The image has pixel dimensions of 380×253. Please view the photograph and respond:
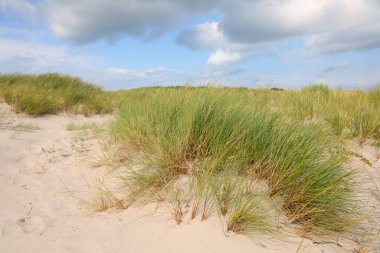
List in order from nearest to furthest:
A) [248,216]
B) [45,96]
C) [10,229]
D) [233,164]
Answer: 1. [248,216]
2. [10,229]
3. [233,164]
4. [45,96]

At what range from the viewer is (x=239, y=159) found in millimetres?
2881

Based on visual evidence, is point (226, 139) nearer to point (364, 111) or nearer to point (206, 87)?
point (206, 87)

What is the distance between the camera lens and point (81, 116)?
738cm

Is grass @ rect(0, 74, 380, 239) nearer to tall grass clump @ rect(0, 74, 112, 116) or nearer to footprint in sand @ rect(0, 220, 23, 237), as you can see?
footprint in sand @ rect(0, 220, 23, 237)

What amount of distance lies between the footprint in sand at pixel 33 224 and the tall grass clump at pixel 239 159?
755 mm

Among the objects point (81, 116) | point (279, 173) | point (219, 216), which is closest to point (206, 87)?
point (279, 173)

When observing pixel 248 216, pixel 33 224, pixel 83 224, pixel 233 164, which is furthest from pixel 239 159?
pixel 33 224

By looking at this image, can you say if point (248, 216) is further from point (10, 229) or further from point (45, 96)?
point (45, 96)

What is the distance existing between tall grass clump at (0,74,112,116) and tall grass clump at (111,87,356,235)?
3.74 m

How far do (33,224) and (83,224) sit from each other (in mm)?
395

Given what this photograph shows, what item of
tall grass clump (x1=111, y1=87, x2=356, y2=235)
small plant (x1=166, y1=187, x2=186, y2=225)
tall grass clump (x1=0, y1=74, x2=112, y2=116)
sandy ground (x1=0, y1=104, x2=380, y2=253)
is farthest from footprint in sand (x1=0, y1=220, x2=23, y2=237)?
tall grass clump (x1=0, y1=74, x2=112, y2=116)

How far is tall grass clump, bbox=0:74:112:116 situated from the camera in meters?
6.51

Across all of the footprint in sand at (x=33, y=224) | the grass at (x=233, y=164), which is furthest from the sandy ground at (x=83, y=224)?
the grass at (x=233, y=164)

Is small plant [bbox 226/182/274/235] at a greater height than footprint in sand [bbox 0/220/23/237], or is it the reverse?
small plant [bbox 226/182/274/235]
